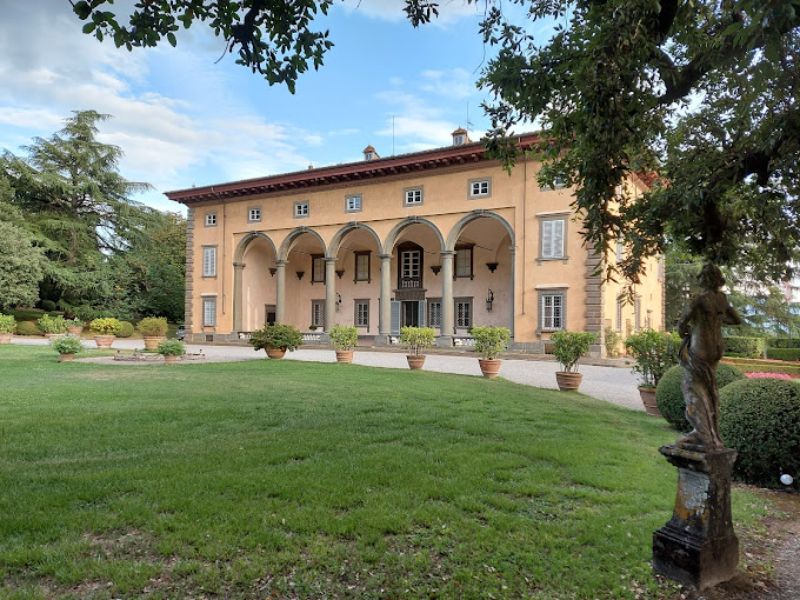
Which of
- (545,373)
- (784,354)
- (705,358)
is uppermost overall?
(705,358)

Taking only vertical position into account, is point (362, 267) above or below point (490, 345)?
above

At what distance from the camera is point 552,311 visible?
72.3 ft

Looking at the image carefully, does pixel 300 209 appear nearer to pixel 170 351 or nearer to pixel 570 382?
pixel 170 351

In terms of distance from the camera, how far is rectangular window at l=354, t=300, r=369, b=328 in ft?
104

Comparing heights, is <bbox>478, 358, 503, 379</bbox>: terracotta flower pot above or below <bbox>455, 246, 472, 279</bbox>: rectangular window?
below

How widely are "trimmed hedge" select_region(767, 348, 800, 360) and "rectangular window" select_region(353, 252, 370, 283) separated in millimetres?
21433

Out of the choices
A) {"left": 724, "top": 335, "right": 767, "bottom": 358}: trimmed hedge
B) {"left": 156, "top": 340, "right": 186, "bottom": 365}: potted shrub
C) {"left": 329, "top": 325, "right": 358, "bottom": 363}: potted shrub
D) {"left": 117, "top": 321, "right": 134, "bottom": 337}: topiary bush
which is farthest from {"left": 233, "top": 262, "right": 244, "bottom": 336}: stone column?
{"left": 724, "top": 335, "right": 767, "bottom": 358}: trimmed hedge

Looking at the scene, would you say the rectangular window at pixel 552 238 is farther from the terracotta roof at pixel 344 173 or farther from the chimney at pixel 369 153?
the chimney at pixel 369 153

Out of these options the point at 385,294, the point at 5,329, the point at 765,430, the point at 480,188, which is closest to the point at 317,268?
the point at 385,294

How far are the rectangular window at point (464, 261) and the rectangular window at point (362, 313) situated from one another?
6.27 metres

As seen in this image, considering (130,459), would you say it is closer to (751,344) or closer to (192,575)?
(192,575)

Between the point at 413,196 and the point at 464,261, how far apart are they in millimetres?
5217

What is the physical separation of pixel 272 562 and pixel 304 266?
104ft

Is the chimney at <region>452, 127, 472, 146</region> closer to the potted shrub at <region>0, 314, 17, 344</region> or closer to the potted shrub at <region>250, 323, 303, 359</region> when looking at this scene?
the potted shrub at <region>250, 323, 303, 359</region>
